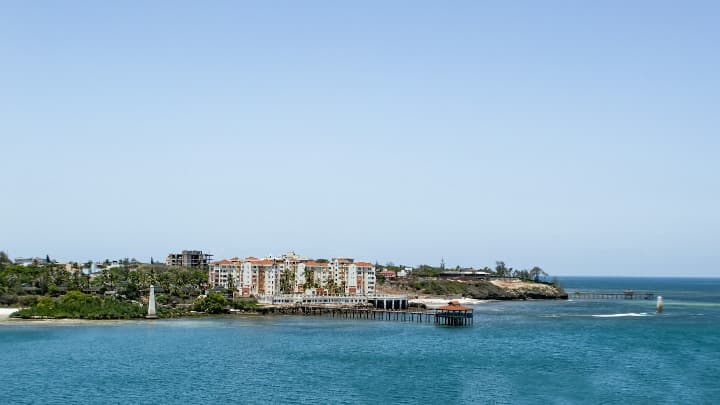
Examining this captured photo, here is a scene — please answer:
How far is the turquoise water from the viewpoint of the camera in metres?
58.0

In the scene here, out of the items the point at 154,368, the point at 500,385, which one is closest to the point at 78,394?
the point at 154,368

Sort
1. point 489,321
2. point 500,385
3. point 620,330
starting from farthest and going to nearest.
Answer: point 489,321, point 620,330, point 500,385

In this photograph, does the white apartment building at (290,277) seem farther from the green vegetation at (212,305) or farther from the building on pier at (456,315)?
the building on pier at (456,315)

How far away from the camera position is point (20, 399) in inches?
2163

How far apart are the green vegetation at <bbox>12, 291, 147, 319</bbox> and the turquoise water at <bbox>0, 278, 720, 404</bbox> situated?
8.34 meters

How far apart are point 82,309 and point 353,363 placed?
61.1 metres

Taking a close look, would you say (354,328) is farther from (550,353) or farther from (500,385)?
(500,385)

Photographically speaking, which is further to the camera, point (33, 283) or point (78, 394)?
point (33, 283)

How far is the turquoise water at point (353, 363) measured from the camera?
190 ft

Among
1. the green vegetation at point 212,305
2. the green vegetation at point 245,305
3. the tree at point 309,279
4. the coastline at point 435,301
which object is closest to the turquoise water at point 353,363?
the green vegetation at point 212,305

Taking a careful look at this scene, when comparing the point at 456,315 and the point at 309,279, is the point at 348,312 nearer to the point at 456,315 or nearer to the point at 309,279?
the point at 456,315

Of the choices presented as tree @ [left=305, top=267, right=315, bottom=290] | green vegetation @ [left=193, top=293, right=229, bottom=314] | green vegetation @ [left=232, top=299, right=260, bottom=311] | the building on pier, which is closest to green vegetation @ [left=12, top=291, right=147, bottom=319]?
green vegetation @ [left=193, top=293, right=229, bottom=314]

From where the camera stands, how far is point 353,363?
2859 inches

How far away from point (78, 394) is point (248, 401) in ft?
45.8
